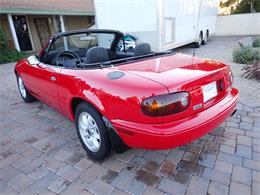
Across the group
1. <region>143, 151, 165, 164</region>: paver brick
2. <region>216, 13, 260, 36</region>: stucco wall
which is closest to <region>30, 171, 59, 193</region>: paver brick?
<region>143, 151, 165, 164</region>: paver brick

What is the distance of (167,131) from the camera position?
1.75m

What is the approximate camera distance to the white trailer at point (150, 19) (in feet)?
23.6

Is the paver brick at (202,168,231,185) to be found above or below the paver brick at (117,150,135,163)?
above

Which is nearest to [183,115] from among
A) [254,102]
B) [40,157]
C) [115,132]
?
[115,132]

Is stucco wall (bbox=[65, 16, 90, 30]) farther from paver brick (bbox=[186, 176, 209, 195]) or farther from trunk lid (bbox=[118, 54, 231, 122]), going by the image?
paver brick (bbox=[186, 176, 209, 195])

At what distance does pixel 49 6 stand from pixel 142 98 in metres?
14.4

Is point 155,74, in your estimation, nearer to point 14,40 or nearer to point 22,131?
point 22,131

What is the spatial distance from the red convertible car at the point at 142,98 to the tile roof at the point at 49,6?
10.9m

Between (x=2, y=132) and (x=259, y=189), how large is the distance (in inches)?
137

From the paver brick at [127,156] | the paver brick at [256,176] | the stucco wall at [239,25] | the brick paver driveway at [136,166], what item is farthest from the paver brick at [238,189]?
the stucco wall at [239,25]

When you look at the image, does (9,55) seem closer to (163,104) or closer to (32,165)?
(32,165)

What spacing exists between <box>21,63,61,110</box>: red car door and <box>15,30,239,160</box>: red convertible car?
2cm

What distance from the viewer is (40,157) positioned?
2592mm

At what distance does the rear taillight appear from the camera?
1.76m
